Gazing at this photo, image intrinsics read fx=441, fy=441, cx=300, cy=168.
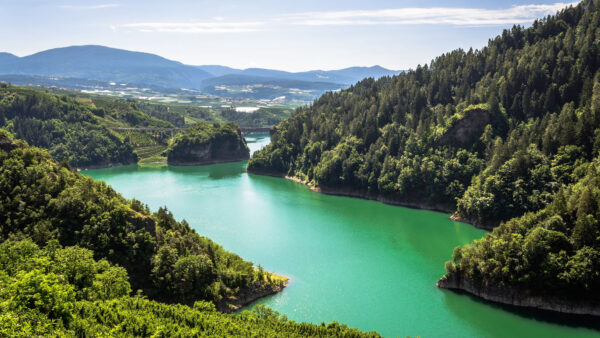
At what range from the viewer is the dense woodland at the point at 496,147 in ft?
156

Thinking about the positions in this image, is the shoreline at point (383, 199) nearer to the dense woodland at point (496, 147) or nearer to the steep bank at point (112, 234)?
the dense woodland at point (496, 147)

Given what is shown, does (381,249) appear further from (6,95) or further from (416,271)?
(6,95)

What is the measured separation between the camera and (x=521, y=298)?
153 ft

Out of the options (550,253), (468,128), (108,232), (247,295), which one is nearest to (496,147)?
(468,128)

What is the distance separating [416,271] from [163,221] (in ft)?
109

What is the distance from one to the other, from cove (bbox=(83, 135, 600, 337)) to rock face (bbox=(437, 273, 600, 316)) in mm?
947

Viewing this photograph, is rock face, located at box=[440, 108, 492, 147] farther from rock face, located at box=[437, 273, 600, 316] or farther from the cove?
rock face, located at box=[437, 273, 600, 316]

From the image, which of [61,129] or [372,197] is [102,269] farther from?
[61,129]

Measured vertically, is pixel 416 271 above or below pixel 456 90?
below

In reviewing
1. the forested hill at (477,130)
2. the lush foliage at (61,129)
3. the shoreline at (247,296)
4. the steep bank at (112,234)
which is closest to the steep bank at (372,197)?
the forested hill at (477,130)

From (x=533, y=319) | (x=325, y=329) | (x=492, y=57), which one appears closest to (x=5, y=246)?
(x=325, y=329)

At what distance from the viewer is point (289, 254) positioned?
211 ft

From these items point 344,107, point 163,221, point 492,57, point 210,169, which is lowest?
point 210,169

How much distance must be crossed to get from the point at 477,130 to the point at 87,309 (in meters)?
81.0
